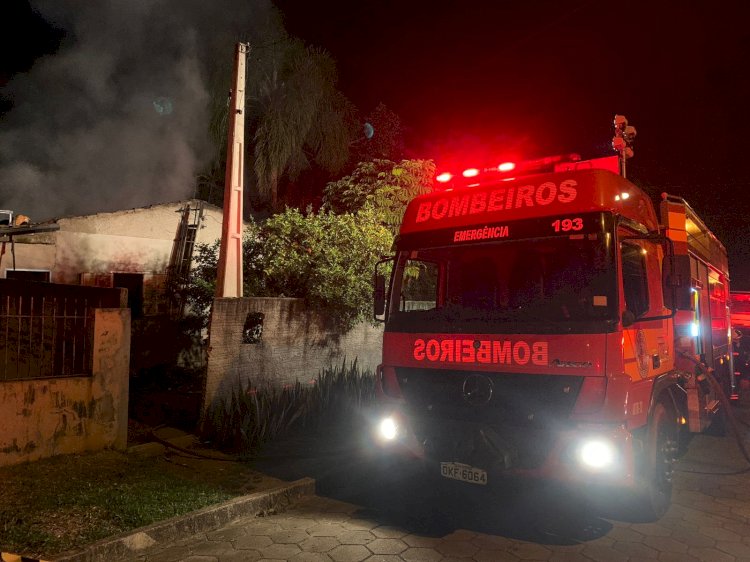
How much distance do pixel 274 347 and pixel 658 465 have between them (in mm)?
5271

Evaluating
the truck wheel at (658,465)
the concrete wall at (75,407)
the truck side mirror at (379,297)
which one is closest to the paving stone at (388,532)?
the truck wheel at (658,465)

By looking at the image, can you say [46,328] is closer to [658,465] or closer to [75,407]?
[75,407]

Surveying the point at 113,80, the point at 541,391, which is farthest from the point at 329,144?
the point at 541,391

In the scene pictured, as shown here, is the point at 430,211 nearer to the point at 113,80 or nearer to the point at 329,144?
the point at 329,144

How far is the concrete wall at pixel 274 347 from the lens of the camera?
22.9 ft

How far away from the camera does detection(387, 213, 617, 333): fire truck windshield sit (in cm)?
414

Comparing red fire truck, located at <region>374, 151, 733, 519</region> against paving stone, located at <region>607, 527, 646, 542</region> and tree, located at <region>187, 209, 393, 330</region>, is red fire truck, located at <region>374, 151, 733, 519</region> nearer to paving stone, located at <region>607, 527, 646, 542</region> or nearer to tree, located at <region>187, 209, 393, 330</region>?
paving stone, located at <region>607, 527, 646, 542</region>

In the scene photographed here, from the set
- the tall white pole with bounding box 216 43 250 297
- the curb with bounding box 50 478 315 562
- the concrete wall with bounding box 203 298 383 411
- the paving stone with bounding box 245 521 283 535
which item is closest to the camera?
the curb with bounding box 50 478 315 562

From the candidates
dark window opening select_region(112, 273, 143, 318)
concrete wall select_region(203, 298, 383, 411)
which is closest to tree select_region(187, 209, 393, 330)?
concrete wall select_region(203, 298, 383, 411)

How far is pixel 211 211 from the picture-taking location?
42.4ft

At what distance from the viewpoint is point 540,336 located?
4.14 meters

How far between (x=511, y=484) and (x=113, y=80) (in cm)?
1491

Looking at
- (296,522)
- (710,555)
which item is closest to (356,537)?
(296,522)

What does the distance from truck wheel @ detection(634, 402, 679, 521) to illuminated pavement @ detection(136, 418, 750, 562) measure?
0.46 ft
